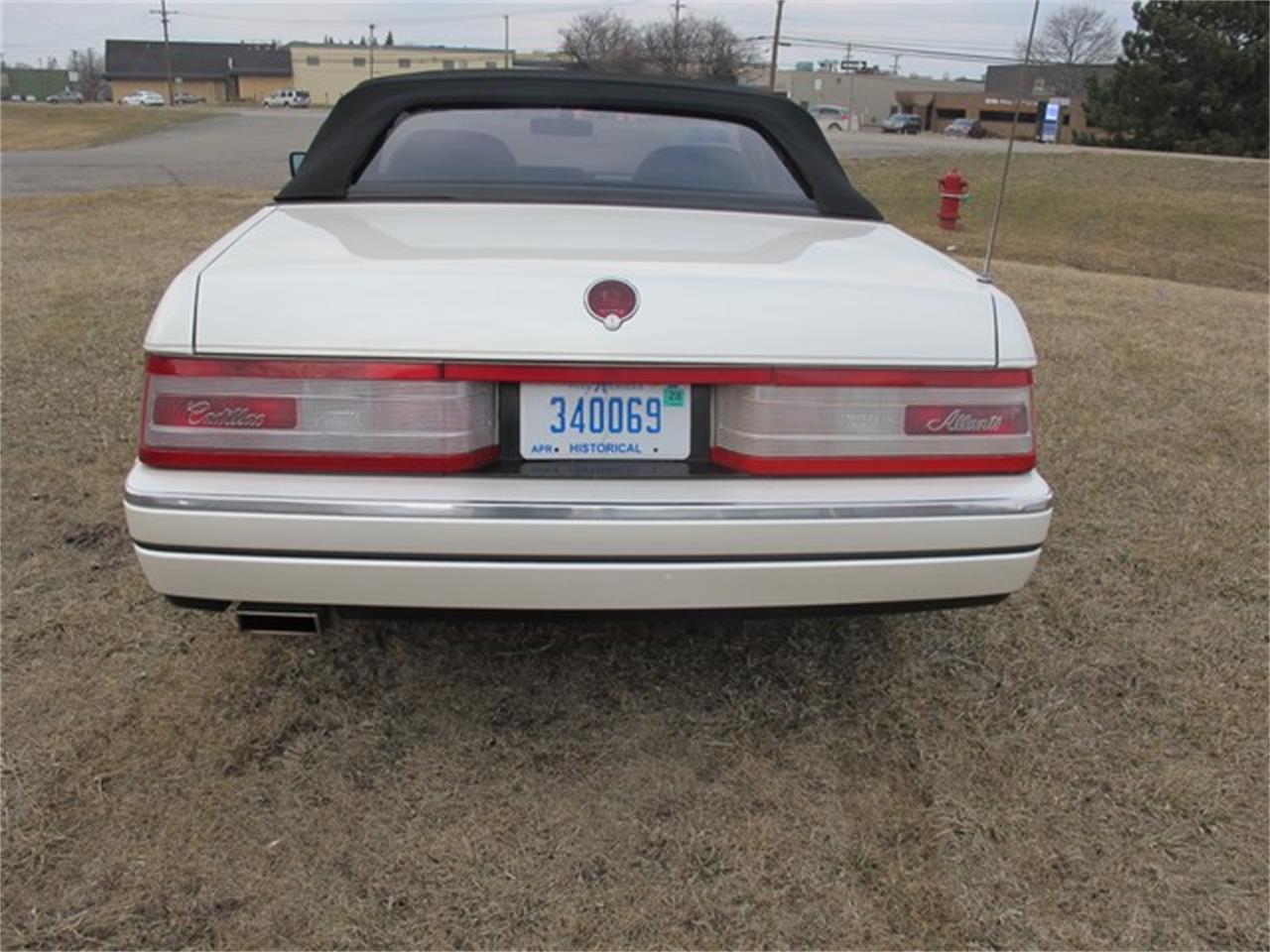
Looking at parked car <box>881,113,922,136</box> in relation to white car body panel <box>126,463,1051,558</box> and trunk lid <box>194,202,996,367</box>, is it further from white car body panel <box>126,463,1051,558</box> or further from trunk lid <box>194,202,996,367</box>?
white car body panel <box>126,463,1051,558</box>

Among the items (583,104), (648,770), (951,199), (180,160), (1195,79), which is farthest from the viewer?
(1195,79)

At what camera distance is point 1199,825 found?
222cm

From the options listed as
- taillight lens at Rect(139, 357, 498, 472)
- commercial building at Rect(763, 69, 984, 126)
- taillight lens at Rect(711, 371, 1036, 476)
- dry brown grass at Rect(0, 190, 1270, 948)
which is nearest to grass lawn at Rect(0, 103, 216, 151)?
dry brown grass at Rect(0, 190, 1270, 948)

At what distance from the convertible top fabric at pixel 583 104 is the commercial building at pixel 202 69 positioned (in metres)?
94.0

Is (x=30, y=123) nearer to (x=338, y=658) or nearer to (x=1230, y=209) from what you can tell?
(x=1230, y=209)

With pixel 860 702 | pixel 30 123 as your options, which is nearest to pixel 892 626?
pixel 860 702

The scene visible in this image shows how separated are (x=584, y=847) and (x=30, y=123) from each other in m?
44.1

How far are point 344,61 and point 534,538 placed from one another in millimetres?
97905

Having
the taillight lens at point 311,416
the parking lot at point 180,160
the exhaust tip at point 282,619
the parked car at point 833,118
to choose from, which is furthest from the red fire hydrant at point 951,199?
the parked car at point 833,118

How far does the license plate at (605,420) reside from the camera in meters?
1.96

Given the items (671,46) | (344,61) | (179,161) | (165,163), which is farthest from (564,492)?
(344,61)

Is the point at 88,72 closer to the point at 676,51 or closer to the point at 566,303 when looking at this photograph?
the point at 676,51

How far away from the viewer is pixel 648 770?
2.35 meters

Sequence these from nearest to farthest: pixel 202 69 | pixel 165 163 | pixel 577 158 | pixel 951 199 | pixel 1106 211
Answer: pixel 577 158 < pixel 951 199 < pixel 1106 211 < pixel 165 163 < pixel 202 69
